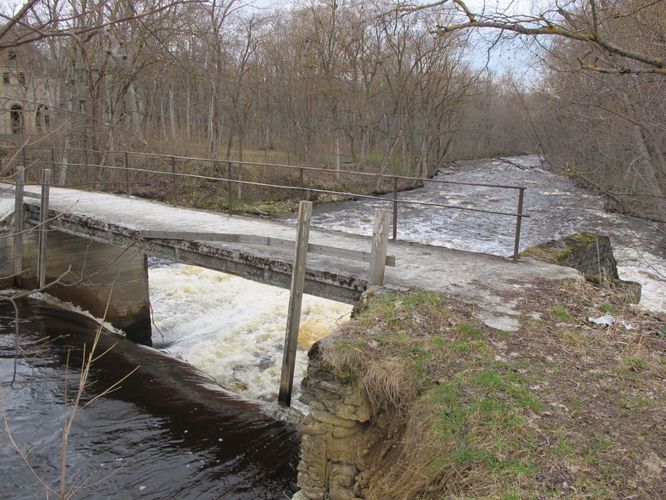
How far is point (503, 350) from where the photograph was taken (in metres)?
4.37

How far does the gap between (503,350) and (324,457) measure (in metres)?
1.71

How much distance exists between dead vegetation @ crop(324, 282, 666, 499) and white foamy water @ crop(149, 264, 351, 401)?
3784 mm

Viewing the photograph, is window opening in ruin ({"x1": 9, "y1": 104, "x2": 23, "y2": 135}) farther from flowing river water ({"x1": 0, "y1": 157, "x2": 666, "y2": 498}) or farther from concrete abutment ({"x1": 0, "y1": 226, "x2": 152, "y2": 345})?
concrete abutment ({"x1": 0, "y1": 226, "x2": 152, "y2": 345})

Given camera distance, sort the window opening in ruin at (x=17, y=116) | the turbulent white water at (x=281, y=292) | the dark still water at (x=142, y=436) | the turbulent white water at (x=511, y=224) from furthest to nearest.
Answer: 1. the turbulent white water at (x=511, y=224)
2. the turbulent white water at (x=281, y=292)
3. the dark still water at (x=142, y=436)
4. the window opening in ruin at (x=17, y=116)

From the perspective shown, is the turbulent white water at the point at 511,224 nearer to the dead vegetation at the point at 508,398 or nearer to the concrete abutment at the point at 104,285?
the dead vegetation at the point at 508,398

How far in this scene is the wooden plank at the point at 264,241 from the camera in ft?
18.9

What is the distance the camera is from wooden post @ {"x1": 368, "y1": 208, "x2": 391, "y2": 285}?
18.3 feet

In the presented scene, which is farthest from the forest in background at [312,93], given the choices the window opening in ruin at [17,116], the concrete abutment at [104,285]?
the window opening in ruin at [17,116]

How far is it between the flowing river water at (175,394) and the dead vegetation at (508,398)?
6.39 ft

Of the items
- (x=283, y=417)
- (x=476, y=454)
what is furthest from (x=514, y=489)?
(x=283, y=417)

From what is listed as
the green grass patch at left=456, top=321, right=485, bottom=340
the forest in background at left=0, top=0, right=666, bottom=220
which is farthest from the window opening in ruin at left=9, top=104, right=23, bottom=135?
the forest in background at left=0, top=0, right=666, bottom=220

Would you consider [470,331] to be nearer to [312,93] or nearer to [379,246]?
[379,246]

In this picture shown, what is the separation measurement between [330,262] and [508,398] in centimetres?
350

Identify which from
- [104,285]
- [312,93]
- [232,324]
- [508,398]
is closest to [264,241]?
[508,398]
